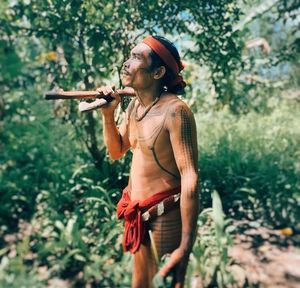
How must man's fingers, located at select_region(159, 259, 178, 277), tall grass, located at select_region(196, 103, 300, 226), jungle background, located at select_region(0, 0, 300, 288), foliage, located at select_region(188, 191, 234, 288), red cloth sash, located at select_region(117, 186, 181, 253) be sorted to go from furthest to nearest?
tall grass, located at select_region(196, 103, 300, 226) → jungle background, located at select_region(0, 0, 300, 288) → foliage, located at select_region(188, 191, 234, 288) → red cloth sash, located at select_region(117, 186, 181, 253) → man's fingers, located at select_region(159, 259, 178, 277)

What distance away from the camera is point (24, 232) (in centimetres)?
462

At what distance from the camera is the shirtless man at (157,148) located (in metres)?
1.77

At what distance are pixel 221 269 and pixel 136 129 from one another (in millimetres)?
1832

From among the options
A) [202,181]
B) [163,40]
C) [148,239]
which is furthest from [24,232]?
[163,40]

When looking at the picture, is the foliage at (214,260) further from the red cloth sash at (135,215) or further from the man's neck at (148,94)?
the man's neck at (148,94)

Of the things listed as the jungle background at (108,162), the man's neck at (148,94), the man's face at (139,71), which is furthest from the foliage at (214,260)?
the man's face at (139,71)

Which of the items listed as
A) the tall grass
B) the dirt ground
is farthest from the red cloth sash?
the tall grass

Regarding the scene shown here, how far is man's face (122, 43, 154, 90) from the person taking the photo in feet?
6.02

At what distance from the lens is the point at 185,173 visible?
176 centimetres

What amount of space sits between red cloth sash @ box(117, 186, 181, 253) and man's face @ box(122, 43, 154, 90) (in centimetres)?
48

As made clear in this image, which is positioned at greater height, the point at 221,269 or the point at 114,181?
the point at 114,181

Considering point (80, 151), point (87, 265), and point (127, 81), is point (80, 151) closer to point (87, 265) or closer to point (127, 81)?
point (87, 265)

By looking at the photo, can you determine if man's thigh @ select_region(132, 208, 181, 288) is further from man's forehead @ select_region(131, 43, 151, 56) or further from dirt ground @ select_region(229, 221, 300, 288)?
dirt ground @ select_region(229, 221, 300, 288)

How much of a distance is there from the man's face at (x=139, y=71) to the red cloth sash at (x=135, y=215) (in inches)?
18.9
